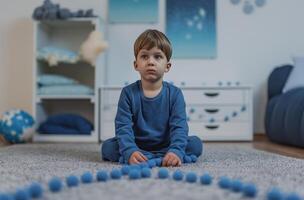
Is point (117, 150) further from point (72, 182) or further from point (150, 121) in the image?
point (72, 182)

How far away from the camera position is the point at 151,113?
145cm

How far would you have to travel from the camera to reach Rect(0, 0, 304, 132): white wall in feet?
9.87

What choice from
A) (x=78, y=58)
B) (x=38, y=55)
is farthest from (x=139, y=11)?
(x=38, y=55)

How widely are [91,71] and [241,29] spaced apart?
3.58 feet

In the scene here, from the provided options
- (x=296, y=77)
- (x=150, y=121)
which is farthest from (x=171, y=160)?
(x=296, y=77)

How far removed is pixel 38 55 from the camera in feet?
8.86

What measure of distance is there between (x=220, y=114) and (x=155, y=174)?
1.70m

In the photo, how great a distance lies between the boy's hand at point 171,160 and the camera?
1306 mm

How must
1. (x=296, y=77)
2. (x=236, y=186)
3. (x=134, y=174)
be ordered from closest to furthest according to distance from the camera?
(x=236, y=186) < (x=134, y=174) < (x=296, y=77)

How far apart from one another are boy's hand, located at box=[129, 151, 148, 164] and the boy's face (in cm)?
26

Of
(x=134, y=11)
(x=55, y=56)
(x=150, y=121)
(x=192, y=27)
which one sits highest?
(x=134, y=11)

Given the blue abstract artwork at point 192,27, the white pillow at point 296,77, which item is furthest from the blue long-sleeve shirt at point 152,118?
the blue abstract artwork at point 192,27

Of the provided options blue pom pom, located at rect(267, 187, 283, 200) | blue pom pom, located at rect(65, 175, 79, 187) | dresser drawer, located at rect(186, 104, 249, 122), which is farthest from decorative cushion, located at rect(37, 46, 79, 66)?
blue pom pom, located at rect(267, 187, 283, 200)

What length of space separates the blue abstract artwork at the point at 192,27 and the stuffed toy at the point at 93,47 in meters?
0.53
